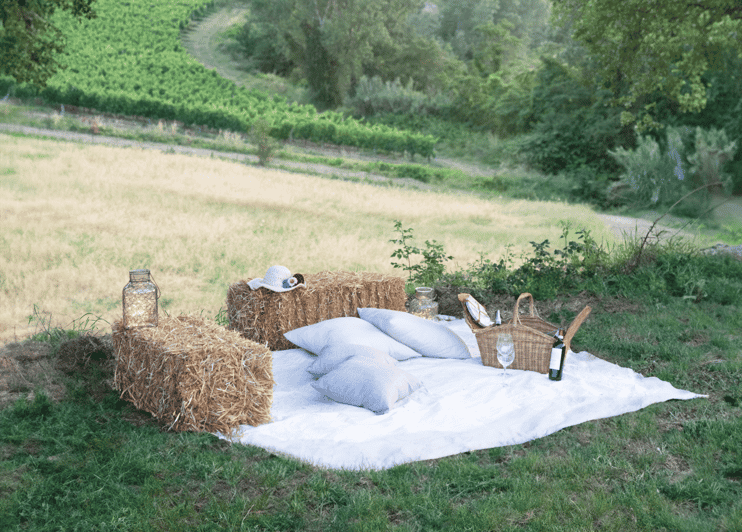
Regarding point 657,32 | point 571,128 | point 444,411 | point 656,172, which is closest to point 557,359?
point 444,411

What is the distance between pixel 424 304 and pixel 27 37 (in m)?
6.22

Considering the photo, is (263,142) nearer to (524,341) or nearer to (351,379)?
(524,341)

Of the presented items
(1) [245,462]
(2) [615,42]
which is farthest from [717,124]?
(1) [245,462]

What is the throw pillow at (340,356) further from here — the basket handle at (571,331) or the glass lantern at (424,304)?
the glass lantern at (424,304)

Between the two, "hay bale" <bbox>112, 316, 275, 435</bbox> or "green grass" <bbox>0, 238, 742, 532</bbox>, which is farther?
"hay bale" <bbox>112, 316, 275, 435</bbox>

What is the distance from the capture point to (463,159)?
32125mm

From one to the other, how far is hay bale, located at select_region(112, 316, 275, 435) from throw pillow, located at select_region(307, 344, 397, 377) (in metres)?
0.67

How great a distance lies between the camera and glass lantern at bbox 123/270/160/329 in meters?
4.56

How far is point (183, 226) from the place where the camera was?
12.1 meters

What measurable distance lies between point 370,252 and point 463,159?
22374 mm

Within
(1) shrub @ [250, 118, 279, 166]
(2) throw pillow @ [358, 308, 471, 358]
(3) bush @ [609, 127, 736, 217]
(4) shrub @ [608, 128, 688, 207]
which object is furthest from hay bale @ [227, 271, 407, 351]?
(1) shrub @ [250, 118, 279, 166]

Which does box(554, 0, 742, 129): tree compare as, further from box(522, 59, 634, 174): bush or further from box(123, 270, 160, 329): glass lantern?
box(522, 59, 634, 174): bush

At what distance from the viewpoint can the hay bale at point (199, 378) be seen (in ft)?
12.9

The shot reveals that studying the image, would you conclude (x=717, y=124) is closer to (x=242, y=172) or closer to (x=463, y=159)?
(x=463, y=159)
